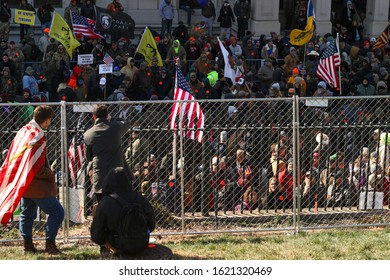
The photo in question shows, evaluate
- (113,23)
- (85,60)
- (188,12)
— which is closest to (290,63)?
(113,23)

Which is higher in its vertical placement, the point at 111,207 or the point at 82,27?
the point at 82,27

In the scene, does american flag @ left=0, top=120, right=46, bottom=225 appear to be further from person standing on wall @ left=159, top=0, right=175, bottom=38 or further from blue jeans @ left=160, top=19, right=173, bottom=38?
blue jeans @ left=160, top=19, right=173, bottom=38

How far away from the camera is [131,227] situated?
32.8 feet

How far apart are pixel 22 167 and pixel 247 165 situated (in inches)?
111

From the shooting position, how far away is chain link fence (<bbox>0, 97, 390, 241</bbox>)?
11.6 meters

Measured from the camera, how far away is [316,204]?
1216 centimetres

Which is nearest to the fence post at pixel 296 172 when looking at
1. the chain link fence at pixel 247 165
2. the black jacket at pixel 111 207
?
the chain link fence at pixel 247 165

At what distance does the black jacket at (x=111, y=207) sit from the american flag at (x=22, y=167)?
873 millimetres

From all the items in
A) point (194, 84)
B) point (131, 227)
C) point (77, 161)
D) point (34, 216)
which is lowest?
point (34, 216)

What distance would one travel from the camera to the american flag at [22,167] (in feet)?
34.7

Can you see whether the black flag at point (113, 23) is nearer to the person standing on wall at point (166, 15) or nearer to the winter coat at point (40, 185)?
the person standing on wall at point (166, 15)

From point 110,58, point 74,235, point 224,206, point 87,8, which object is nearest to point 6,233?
point 74,235

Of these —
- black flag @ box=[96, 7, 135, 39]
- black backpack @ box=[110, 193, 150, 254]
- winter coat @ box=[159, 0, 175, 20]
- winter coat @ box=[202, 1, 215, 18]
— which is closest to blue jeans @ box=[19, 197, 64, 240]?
black backpack @ box=[110, 193, 150, 254]

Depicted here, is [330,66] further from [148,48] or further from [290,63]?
[148,48]
